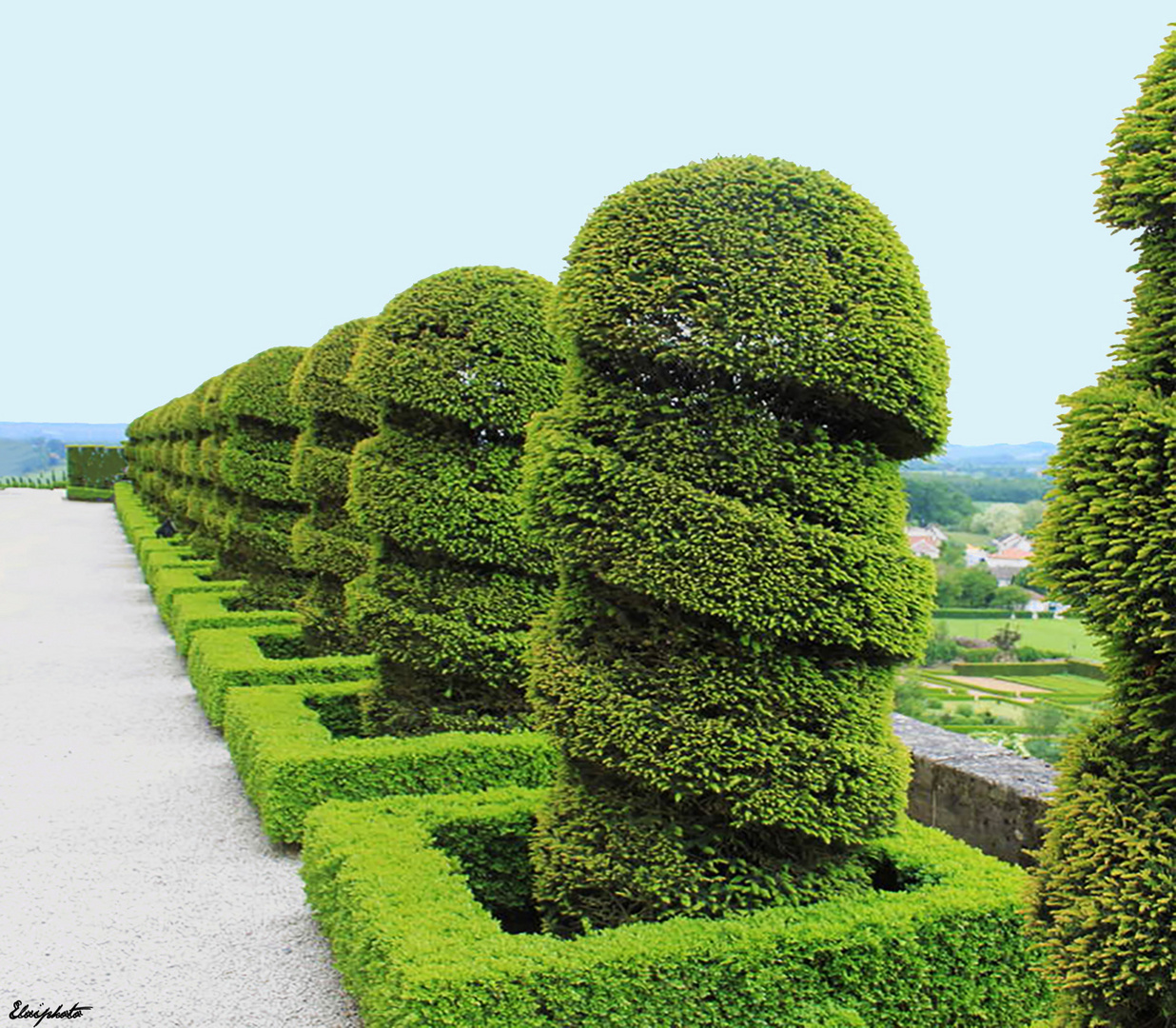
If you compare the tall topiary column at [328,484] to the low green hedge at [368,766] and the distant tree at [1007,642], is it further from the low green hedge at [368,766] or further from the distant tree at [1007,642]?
the distant tree at [1007,642]

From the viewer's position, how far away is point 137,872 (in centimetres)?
691

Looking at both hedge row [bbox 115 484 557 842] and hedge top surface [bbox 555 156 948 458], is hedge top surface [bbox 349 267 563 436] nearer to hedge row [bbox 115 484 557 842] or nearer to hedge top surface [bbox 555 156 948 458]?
hedge row [bbox 115 484 557 842]

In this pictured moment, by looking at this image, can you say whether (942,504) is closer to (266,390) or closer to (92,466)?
(266,390)

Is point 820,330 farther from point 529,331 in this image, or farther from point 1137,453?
point 529,331

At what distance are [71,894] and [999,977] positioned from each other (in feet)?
17.1

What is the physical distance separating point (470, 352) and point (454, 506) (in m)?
1.18

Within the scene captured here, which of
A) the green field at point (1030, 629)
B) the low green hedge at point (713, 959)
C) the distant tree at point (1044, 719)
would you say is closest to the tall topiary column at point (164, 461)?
the green field at point (1030, 629)

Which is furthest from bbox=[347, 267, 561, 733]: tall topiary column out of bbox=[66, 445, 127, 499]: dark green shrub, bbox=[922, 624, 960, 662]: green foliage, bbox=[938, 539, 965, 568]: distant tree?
bbox=[66, 445, 127, 499]: dark green shrub

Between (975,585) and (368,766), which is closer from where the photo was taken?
(368,766)

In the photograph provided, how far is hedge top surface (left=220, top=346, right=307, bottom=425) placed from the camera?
611 inches

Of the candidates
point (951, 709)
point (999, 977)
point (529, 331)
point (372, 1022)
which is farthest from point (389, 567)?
point (951, 709)

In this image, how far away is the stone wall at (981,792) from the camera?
598cm

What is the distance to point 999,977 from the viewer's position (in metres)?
4.72

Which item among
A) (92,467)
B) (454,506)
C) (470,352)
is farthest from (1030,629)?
(92,467)
